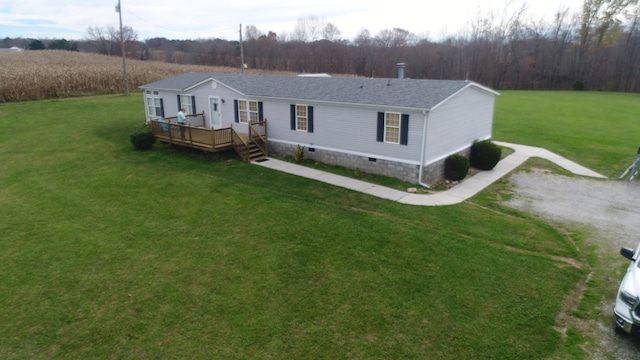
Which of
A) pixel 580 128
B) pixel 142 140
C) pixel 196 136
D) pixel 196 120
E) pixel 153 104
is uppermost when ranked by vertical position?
pixel 153 104

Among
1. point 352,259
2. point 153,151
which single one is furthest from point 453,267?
point 153,151

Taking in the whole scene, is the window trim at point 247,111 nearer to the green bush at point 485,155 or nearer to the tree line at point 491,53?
the green bush at point 485,155

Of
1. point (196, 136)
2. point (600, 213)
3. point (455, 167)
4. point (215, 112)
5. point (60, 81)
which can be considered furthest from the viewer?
point (60, 81)

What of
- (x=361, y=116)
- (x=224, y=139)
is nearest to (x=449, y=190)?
(x=361, y=116)

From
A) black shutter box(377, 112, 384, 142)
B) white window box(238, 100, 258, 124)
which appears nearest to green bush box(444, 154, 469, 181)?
A: black shutter box(377, 112, 384, 142)

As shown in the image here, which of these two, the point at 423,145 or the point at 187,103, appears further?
the point at 187,103

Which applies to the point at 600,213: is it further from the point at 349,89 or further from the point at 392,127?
the point at 349,89

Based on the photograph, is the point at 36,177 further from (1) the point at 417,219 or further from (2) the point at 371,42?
(2) the point at 371,42
